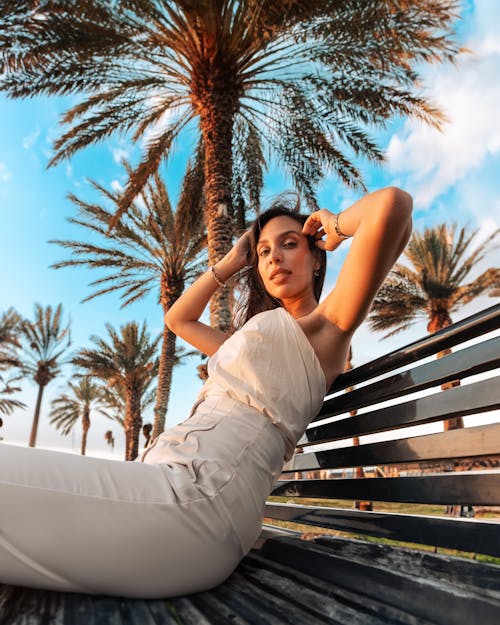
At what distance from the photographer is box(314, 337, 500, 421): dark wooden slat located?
1397 mm

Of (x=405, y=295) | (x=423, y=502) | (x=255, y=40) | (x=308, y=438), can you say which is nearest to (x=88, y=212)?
(x=255, y=40)

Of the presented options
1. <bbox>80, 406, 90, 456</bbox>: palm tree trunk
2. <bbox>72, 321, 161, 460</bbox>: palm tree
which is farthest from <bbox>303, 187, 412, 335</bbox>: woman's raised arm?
<bbox>80, 406, 90, 456</bbox>: palm tree trunk

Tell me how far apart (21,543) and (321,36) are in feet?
32.1

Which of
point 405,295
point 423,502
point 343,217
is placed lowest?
point 423,502

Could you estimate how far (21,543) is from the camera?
124 cm

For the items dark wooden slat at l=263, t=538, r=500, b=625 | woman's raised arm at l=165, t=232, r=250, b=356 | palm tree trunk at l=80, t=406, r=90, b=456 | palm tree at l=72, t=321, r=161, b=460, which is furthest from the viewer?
palm tree trunk at l=80, t=406, r=90, b=456

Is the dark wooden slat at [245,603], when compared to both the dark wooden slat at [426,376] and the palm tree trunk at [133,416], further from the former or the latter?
the palm tree trunk at [133,416]

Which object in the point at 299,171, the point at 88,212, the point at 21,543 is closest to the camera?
the point at 21,543

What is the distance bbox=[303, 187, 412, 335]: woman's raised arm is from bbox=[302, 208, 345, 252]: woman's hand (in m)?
0.24

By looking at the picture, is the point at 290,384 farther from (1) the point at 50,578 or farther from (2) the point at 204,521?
(1) the point at 50,578

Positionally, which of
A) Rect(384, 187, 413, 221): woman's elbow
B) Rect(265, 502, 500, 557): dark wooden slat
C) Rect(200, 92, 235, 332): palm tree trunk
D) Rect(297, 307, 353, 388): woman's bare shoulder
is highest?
Rect(200, 92, 235, 332): palm tree trunk

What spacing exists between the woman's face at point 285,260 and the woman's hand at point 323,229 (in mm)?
61

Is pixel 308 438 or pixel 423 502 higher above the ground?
pixel 308 438

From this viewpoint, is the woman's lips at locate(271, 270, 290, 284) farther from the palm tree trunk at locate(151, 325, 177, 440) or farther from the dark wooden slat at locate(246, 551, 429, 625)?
the palm tree trunk at locate(151, 325, 177, 440)
